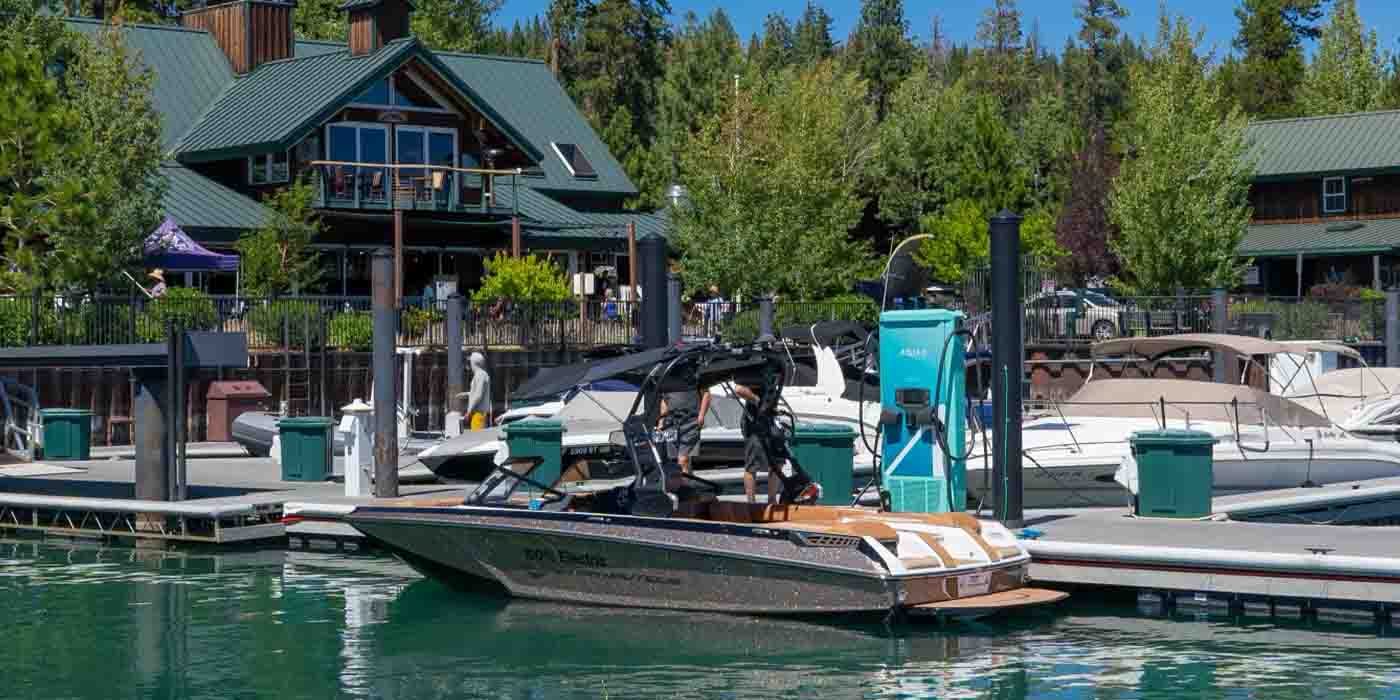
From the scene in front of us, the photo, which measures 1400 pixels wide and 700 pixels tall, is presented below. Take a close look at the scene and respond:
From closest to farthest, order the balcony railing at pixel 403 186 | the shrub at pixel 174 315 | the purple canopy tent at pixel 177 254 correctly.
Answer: the shrub at pixel 174 315 → the purple canopy tent at pixel 177 254 → the balcony railing at pixel 403 186

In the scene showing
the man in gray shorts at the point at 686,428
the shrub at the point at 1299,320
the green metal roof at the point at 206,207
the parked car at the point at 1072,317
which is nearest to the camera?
the man in gray shorts at the point at 686,428

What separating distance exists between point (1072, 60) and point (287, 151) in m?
73.9

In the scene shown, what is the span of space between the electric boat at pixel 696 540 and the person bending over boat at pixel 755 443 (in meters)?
0.05

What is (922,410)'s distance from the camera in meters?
18.5

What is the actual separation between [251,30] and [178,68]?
106 inches

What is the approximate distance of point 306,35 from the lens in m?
76.8

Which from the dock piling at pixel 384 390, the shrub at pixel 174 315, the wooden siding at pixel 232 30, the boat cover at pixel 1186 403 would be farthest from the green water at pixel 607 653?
the wooden siding at pixel 232 30

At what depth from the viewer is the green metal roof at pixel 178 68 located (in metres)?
51.1

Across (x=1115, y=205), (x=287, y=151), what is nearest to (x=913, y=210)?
(x=1115, y=205)

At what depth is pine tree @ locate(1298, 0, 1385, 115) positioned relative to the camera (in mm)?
78938

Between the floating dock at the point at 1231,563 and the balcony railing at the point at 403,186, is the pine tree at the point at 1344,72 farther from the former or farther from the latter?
the floating dock at the point at 1231,563

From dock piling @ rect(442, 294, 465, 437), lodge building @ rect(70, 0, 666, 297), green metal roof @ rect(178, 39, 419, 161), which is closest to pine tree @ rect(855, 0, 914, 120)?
lodge building @ rect(70, 0, 666, 297)

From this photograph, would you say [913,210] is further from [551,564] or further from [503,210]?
[551,564]

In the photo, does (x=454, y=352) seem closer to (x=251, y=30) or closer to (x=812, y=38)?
(x=251, y=30)
